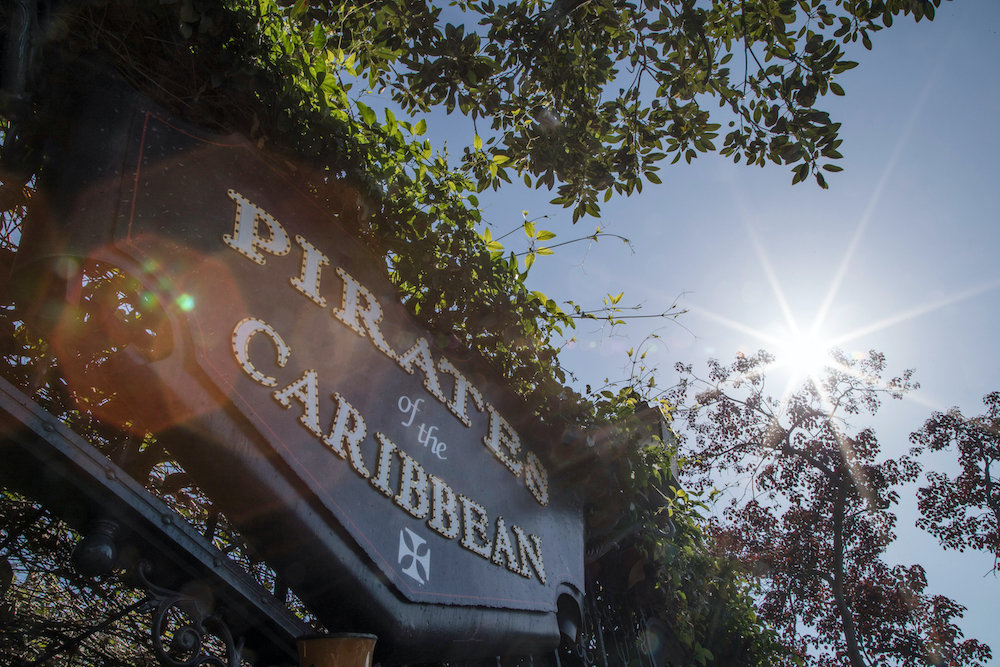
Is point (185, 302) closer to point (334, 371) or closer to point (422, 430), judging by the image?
point (334, 371)

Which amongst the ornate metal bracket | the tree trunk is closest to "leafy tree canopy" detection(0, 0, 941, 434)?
the ornate metal bracket

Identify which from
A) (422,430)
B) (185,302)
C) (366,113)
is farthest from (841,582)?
(185,302)

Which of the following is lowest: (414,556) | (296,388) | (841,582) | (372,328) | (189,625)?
(189,625)

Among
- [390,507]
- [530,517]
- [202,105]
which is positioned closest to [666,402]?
[530,517]

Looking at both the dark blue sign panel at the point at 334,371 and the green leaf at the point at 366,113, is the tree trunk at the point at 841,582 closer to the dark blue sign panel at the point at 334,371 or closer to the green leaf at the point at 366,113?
the dark blue sign panel at the point at 334,371

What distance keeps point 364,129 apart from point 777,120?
9.83ft

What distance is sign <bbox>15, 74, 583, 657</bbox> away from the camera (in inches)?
86.5

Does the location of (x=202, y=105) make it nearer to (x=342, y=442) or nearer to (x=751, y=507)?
(x=342, y=442)

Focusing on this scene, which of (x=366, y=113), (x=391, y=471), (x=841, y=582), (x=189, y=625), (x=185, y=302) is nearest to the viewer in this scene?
(x=189, y=625)

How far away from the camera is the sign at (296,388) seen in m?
2.20

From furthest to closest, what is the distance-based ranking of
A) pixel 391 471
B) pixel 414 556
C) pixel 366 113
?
pixel 366 113
pixel 391 471
pixel 414 556

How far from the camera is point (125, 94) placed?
248cm

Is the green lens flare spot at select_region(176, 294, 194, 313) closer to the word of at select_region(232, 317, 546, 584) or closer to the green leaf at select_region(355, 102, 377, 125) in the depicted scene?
the word of at select_region(232, 317, 546, 584)

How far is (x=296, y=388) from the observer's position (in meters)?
2.58
